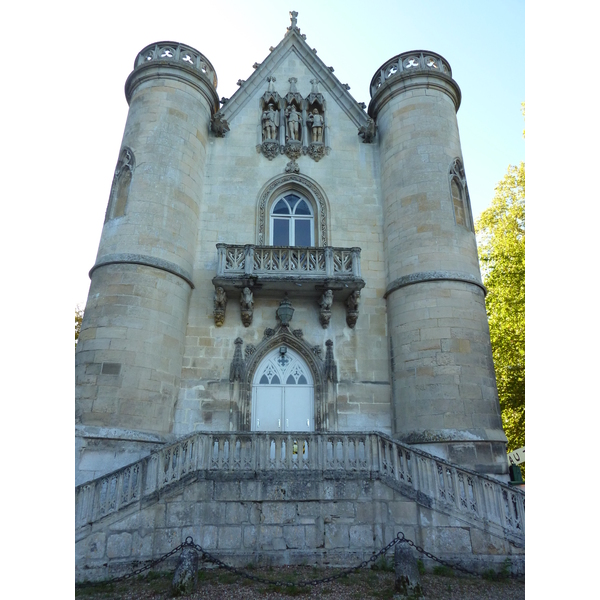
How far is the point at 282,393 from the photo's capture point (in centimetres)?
1256

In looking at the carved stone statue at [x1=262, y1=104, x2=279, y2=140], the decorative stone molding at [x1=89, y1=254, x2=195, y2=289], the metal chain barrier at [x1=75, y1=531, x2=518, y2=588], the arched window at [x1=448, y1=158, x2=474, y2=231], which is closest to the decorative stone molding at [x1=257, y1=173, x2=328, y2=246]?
the carved stone statue at [x1=262, y1=104, x2=279, y2=140]

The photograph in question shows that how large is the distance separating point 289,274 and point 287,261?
0.43 meters

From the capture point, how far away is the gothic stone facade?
442 inches

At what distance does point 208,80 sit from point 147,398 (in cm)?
1042

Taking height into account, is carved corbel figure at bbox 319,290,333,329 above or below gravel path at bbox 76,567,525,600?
above

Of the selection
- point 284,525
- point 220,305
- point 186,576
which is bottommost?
point 186,576

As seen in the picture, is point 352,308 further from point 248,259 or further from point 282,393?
point 248,259

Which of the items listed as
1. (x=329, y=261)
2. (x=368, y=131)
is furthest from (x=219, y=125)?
(x=329, y=261)

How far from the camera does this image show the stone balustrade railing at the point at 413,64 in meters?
15.2

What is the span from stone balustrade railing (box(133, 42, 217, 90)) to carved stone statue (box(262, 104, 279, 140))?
2176mm

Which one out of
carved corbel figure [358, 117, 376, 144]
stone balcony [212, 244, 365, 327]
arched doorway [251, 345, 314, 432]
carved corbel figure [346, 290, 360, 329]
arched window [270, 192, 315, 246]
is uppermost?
carved corbel figure [358, 117, 376, 144]

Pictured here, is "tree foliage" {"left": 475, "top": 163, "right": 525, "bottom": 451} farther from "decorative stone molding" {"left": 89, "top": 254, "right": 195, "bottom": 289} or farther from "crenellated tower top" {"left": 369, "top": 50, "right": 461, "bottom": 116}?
"decorative stone molding" {"left": 89, "top": 254, "right": 195, "bottom": 289}

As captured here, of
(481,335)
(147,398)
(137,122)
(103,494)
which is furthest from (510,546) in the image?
(137,122)

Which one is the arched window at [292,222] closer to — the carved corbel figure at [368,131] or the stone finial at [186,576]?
the carved corbel figure at [368,131]
